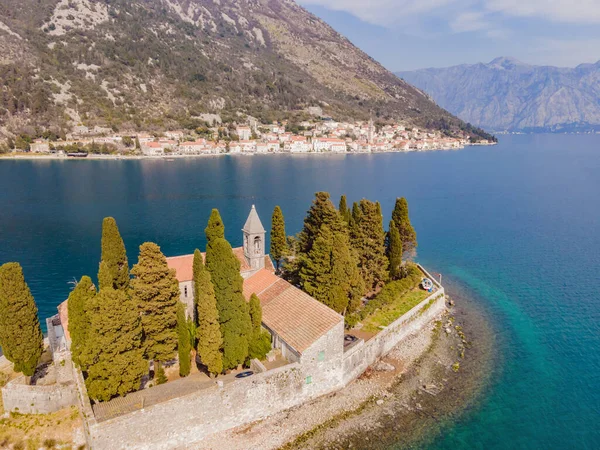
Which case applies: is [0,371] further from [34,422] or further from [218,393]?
[218,393]

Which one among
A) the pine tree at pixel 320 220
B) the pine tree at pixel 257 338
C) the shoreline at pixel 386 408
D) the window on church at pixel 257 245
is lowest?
the shoreline at pixel 386 408

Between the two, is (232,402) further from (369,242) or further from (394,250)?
(394,250)

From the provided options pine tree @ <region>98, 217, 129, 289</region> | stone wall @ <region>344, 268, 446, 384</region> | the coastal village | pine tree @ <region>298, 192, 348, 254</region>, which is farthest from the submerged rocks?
pine tree @ <region>98, 217, 129, 289</region>

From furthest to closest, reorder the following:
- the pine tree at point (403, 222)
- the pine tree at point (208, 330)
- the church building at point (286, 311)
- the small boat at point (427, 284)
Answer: the pine tree at point (403, 222) < the small boat at point (427, 284) < the church building at point (286, 311) < the pine tree at point (208, 330)

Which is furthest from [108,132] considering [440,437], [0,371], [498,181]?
[440,437]

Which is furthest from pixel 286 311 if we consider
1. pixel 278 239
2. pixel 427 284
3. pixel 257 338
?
pixel 427 284

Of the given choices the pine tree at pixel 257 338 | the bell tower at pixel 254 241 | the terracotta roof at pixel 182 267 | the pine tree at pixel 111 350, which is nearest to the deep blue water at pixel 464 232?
the pine tree at pixel 257 338

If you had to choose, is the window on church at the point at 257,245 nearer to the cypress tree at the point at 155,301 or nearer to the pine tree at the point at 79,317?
the cypress tree at the point at 155,301
